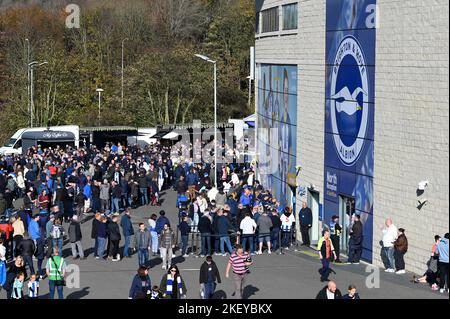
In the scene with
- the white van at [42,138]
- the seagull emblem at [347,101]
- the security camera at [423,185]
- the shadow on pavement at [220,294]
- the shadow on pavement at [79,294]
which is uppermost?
the seagull emblem at [347,101]

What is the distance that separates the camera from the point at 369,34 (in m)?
29.3

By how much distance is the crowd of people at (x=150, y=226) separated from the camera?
22875mm

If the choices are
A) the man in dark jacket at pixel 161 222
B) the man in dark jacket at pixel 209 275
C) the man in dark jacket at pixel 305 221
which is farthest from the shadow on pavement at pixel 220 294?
the man in dark jacket at pixel 305 221

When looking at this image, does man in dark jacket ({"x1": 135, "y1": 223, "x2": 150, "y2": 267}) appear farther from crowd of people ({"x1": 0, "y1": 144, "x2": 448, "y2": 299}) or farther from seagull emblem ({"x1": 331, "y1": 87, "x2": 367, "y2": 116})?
seagull emblem ({"x1": 331, "y1": 87, "x2": 367, "y2": 116})

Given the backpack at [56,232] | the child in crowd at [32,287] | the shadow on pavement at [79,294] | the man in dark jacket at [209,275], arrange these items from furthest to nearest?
the backpack at [56,232] < the shadow on pavement at [79,294] < the man in dark jacket at [209,275] < the child in crowd at [32,287]

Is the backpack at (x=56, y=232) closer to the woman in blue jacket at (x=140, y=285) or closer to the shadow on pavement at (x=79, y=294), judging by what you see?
the shadow on pavement at (x=79, y=294)

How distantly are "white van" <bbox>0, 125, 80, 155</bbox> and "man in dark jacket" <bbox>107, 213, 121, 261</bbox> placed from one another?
2943 cm

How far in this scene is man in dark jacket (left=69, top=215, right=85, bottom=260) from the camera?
28.3 m

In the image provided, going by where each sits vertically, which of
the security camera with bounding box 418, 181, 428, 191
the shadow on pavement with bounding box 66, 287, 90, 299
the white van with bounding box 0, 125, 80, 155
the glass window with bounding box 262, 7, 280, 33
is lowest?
the white van with bounding box 0, 125, 80, 155

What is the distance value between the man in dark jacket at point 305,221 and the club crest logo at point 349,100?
1809 mm

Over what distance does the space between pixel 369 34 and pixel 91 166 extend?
52.2 ft

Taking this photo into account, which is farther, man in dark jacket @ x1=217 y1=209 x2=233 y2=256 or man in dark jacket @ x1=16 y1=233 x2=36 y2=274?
man in dark jacket @ x1=217 y1=209 x2=233 y2=256

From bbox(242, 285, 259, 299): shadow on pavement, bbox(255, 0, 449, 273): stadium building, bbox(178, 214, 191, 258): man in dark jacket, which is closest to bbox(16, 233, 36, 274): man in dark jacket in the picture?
bbox(178, 214, 191, 258): man in dark jacket

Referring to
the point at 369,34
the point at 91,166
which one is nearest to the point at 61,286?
the point at 369,34
